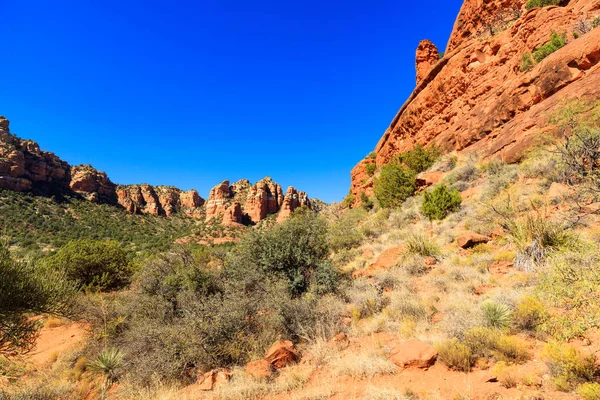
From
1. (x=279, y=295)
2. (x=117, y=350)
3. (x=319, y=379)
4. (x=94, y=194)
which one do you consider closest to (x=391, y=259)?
Answer: (x=279, y=295)

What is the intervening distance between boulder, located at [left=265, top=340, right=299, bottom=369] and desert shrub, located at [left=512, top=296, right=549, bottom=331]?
11.3ft

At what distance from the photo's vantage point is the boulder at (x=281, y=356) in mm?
4207

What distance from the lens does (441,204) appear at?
1082cm

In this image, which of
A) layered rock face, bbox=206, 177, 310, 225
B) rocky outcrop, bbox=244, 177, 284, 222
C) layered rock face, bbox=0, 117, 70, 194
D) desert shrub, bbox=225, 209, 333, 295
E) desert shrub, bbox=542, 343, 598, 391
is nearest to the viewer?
desert shrub, bbox=542, 343, 598, 391

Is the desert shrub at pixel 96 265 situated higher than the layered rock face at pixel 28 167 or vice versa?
the layered rock face at pixel 28 167

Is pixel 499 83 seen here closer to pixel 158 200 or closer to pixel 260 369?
pixel 260 369

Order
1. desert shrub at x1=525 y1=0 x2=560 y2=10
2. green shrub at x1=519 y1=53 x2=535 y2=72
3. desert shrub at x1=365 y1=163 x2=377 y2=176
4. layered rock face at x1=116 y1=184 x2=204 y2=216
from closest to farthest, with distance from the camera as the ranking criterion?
green shrub at x1=519 y1=53 x2=535 y2=72, desert shrub at x1=525 y1=0 x2=560 y2=10, desert shrub at x1=365 y1=163 x2=377 y2=176, layered rock face at x1=116 y1=184 x2=204 y2=216

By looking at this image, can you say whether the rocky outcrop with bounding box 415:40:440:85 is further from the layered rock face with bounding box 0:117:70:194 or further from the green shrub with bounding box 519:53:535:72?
the layered rock face with bounding box 0:117:70:194

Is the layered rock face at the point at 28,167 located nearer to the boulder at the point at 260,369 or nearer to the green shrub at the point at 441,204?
the boulder at the point at 260,369

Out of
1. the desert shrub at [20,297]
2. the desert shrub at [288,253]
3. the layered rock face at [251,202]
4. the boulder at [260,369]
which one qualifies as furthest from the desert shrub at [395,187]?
the layered rock face at [251,202]

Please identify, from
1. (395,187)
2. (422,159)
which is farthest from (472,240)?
(422,159)

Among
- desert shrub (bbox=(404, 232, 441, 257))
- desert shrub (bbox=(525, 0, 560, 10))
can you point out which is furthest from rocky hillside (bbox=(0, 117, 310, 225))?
desert shrub (bbox=(404, 232, 441, 257))

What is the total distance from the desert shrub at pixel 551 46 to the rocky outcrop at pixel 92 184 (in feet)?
237

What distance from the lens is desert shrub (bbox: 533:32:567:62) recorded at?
13.1m
